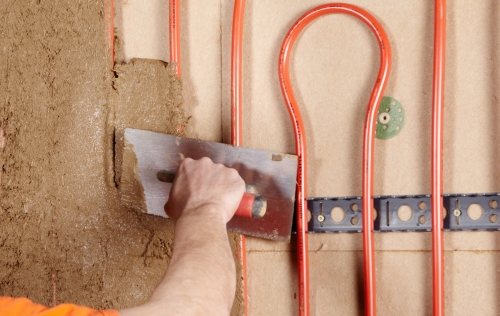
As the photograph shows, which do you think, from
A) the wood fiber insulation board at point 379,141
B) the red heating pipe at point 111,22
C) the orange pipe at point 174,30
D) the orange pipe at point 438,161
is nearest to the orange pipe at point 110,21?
the red heating pipe at point 111,22

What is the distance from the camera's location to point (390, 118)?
1.27 meters

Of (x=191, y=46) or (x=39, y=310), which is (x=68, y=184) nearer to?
(x=191, y=46)

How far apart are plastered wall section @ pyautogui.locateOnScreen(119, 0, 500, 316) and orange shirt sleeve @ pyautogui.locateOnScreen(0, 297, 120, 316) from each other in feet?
2.35

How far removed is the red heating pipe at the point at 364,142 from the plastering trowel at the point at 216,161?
0.12 feet

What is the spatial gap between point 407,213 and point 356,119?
29cm

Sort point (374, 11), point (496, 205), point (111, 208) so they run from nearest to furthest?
point (496, 205) → point (374, 11) → point (111, 208)

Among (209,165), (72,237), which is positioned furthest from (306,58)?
(72,237)

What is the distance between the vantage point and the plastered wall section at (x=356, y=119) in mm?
1192

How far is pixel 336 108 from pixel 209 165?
1.33 ft

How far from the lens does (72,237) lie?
1412mm

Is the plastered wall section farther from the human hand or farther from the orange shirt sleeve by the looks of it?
the orange shirt sleeve

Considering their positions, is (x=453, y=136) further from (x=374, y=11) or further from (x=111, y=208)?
(x=111, y=208)

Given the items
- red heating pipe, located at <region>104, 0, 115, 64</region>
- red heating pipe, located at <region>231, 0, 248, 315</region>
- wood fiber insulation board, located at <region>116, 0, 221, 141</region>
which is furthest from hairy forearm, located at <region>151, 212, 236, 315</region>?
red heating pipe, located at <region>104, 0, 115, 64</region>

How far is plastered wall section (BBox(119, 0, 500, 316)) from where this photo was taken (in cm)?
119
